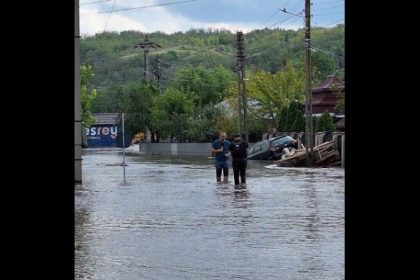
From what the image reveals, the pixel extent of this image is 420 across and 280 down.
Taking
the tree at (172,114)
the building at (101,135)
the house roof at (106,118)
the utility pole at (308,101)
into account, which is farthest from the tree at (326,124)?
the house roof at (106,118)

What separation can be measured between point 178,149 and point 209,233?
211 ft

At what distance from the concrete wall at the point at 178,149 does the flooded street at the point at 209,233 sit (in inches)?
1899

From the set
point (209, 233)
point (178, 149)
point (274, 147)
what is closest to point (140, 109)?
point (178, 149)

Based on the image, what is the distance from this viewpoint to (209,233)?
41.3 feet

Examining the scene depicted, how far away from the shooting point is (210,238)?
1195cm

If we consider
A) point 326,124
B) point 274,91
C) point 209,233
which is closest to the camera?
point 209,233

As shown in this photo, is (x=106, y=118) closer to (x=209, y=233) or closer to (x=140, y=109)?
(x=140, y=109)

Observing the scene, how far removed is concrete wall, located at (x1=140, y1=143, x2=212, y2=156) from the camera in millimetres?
71500

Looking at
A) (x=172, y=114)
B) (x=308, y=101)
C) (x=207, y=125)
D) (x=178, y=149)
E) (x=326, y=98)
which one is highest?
(x=326, y=98)

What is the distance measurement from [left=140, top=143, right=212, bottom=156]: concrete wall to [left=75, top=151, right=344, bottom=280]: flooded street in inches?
1899

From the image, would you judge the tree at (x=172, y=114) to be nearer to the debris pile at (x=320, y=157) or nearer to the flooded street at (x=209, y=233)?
the debris pile at (x=320, y=157)

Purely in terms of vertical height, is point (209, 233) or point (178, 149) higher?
point (178, 149)
